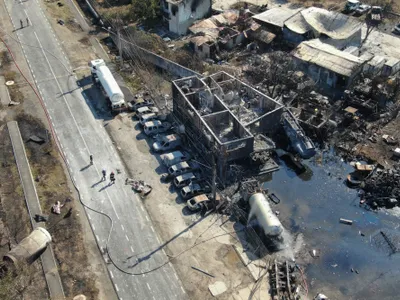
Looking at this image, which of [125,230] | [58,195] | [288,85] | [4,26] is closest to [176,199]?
[125,230]

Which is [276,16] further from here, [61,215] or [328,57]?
[61,215]

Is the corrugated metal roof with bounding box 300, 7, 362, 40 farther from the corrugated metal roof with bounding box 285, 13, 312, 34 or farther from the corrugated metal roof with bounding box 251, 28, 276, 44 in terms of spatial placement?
the corrugated metal roof with bounding box 251, 28, 276, 44

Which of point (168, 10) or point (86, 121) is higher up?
point (168, 10)

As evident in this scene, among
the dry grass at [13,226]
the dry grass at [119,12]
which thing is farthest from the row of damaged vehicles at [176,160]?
the dry grass at [119,12]

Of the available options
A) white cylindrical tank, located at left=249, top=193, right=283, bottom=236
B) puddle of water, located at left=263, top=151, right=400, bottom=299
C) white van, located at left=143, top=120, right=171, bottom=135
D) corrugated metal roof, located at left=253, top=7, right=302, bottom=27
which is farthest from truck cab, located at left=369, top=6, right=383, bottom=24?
white cylindrical tank, located at left=249, top=193, right=283, bottom=236

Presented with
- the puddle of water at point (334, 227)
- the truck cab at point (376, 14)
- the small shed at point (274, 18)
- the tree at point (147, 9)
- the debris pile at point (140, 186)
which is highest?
the tree at point (147, 9)

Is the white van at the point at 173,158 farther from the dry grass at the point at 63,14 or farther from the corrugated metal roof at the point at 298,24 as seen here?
the dry grass at the point at 63,14

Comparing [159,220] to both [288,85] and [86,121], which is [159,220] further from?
[288,85]
